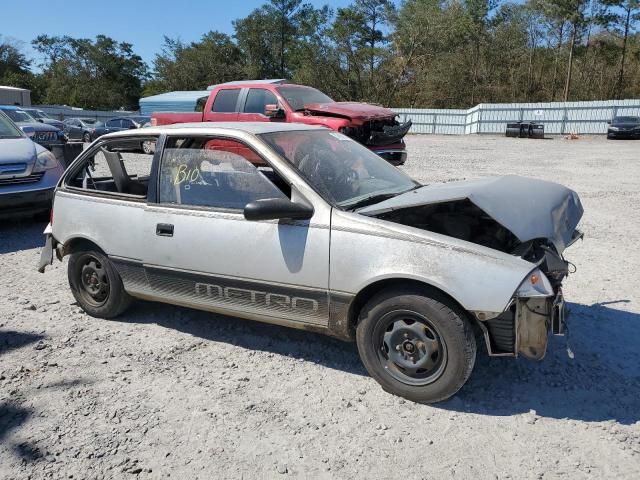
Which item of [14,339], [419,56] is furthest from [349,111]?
[419,56]

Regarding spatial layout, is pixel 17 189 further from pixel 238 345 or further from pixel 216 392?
pixel 216 392

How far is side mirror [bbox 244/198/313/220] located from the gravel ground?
1081 millimetres

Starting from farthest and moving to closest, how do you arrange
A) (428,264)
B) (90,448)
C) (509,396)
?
1. (509,396)
2. (428,264)
3. (90,448)

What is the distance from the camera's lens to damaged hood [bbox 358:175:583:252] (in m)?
3.12

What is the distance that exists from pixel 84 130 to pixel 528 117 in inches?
1120

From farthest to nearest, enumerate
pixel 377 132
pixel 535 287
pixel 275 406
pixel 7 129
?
pixel 377 132, pixel 7 129, pixel 275 406, pixel 535 287

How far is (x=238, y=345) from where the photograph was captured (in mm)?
4000

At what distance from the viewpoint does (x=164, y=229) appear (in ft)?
12.7

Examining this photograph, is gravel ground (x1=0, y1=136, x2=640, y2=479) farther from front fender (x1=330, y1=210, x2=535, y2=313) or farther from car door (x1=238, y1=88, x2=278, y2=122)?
car door (x1=238, y1=88, x2=278, y2=122)

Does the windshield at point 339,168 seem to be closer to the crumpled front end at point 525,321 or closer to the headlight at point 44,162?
the crumpled front end at point 525,321

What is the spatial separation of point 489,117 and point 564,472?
37574mm

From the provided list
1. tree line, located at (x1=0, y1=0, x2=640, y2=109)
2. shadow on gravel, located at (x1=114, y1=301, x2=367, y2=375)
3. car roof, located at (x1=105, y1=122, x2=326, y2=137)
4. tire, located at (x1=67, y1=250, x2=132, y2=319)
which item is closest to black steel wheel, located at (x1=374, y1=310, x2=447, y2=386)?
shadow on gravel, located at (x1=114, y1=301, x2=367, y2=375)

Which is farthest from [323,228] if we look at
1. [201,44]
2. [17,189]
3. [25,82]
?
[25,82]

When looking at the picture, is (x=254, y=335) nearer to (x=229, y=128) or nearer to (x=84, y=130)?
(x=229, y=128)
